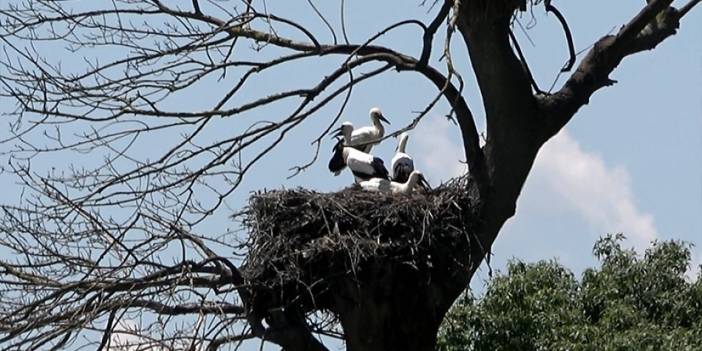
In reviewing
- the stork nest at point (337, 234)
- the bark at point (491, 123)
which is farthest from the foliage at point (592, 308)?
the bark at point (491, 123)

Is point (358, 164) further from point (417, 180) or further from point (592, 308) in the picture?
point (592, 308)

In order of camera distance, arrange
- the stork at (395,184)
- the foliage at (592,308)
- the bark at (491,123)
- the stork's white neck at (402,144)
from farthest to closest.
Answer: the foliage at (592,308)
the stork's white neck at (402,144)
the stork at (395,184)
the bark at (491,123)

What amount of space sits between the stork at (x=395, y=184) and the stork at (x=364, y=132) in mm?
1232

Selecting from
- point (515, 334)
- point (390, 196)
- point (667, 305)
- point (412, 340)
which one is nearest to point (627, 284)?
point (667, 305)

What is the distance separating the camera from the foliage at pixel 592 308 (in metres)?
16.1

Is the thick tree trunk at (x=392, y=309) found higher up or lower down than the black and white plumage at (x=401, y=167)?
lower down

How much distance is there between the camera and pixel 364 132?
49.2 feet

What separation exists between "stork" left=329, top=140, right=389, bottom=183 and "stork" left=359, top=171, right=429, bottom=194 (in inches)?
18.0

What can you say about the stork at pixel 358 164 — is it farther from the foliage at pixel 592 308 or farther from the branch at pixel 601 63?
the branch at pixel 601 63

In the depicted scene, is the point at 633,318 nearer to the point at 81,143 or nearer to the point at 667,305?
the point at 667,305

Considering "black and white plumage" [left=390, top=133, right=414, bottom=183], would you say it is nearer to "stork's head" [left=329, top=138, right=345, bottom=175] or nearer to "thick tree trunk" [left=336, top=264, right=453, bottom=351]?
"stork's head" [left=329, top=138, right=345, bottom=175]

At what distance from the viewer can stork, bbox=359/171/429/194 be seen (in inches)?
505

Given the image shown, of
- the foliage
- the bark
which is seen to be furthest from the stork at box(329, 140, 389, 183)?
the bark

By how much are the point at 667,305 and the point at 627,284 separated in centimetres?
42
